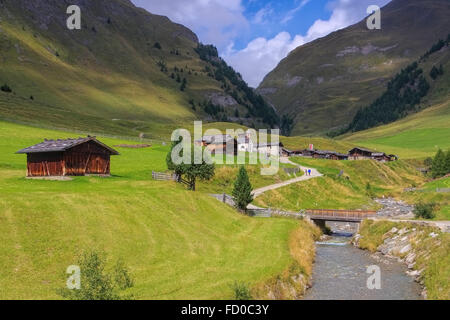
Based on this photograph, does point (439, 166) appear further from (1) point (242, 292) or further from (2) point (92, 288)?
(2) point (92, 288)

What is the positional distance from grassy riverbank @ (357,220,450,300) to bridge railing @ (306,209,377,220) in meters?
2.15

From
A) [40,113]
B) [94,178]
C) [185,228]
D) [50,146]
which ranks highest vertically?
[40,113]

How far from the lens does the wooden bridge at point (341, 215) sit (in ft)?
219

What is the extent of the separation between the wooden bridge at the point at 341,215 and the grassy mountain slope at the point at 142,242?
16.1 meters

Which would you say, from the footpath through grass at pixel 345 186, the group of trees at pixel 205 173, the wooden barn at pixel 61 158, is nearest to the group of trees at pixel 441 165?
the footpath through grass at pixel 345 186

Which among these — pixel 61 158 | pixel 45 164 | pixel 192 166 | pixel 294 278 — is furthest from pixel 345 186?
pixel 294 278

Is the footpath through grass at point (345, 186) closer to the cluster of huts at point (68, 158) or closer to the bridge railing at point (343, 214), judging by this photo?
the bridge railing at point (343, 214)

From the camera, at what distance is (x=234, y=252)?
135ft

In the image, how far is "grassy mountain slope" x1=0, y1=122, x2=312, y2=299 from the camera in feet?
98.1

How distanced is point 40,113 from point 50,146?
12145 cm

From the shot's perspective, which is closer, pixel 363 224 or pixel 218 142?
pixel 363 224

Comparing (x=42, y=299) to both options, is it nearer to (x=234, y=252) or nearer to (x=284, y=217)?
(x=234, y=252)

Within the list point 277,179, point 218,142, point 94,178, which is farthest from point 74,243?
point 218,142

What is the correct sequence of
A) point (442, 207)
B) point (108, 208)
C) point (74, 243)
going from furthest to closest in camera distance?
point (442, 207) < point (108, 208) < point (74, 243)
